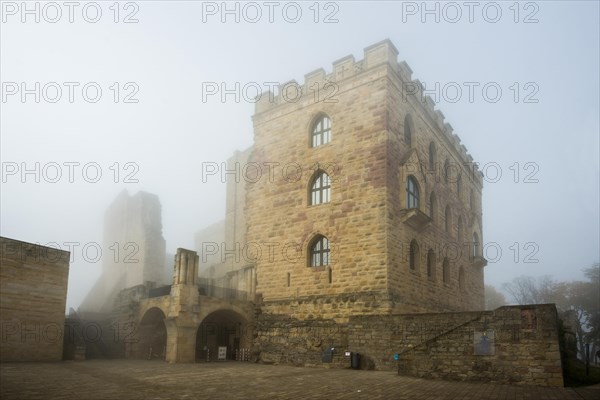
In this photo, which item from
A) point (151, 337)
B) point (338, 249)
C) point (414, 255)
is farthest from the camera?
point (151, 337)

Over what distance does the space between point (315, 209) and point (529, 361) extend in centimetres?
997

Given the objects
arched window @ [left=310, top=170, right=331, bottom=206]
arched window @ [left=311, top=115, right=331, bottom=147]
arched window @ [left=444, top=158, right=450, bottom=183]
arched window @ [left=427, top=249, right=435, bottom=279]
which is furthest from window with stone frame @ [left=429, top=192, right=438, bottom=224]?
arched window @ [left=311, top=115, right=331, bottom=147]

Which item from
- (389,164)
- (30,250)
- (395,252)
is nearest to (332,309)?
(395,252)

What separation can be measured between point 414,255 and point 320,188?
188 inches

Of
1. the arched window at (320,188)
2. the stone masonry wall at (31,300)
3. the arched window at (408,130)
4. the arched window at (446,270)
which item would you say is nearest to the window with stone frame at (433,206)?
the arched window at (446,270)

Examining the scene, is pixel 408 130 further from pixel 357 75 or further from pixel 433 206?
pixel 433 206

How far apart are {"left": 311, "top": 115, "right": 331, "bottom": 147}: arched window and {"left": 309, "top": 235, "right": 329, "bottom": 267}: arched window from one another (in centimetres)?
420

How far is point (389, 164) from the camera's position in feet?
59.3

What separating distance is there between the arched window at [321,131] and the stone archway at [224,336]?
27.0 ft

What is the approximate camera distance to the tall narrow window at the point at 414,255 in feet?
63.1

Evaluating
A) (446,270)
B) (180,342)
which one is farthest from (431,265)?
(180,342)

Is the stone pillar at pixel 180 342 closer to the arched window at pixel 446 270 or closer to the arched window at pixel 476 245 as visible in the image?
the arched window at pixel 446 270

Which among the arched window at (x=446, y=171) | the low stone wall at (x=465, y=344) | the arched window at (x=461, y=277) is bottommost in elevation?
the low stone wall at (x=465, y=344)

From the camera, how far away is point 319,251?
1922 centimetres
